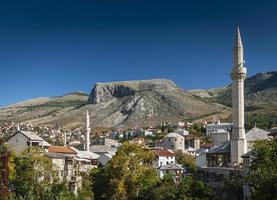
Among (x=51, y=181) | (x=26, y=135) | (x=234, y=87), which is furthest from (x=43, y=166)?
(x=234, y=87)

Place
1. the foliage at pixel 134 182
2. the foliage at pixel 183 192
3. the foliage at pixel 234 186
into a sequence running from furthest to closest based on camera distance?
1. the foliage at pixel 234 186
2. the foliage at pixel 134 182
3. the foliage at pixel 183 192

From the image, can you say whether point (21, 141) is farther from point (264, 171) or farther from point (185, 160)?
point (185, 160)

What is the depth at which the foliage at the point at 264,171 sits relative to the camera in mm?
31677

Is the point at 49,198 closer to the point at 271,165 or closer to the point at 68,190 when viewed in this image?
the point at 68,190

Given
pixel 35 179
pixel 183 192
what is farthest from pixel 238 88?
pixel 35 179


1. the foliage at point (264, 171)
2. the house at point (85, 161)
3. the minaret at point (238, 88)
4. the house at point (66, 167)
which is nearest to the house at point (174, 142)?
the house at point (85, 161)

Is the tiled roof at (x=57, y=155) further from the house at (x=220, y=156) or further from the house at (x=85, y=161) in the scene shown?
the house at (x=220, y=156)

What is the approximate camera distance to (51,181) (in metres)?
49.9

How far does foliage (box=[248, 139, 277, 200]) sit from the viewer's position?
3168 cm

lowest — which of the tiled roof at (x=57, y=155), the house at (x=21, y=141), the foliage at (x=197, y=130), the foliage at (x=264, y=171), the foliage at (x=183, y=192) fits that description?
the foliage at (x=183, y=192)

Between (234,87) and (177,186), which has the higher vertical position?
(234,87)

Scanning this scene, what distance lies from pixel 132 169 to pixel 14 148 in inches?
570

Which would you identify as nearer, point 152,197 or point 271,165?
point 271,165

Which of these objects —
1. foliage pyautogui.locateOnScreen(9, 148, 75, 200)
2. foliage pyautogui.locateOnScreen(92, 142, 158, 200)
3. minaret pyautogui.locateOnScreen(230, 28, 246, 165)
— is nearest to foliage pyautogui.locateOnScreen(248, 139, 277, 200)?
foliage pyautogui.locateOnScreen(92, 142, 158, 200)
